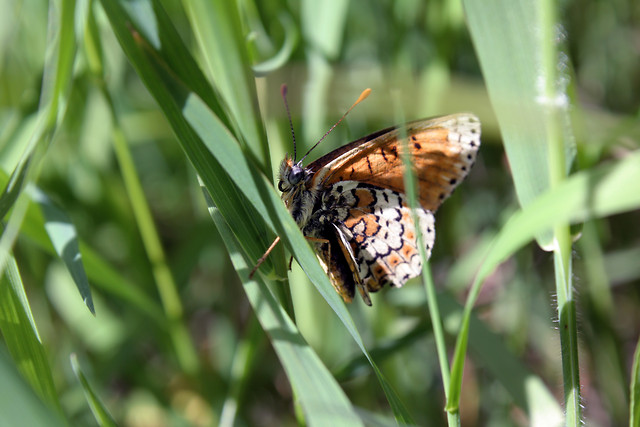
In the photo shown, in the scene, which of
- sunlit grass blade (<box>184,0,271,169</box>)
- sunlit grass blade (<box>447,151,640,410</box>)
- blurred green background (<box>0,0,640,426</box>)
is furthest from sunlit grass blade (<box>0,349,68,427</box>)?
blurred green background (<box>0,0,640,426</box>)

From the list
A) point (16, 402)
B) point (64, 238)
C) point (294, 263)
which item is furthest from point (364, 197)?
point (16, 402)

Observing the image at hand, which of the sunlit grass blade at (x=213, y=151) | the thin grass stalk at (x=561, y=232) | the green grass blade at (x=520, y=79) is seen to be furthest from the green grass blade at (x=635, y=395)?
the sunlit grass blade at (x=213, y=151)

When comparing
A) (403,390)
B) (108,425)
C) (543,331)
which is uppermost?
(108,425)

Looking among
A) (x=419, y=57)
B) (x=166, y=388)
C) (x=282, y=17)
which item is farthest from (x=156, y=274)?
(x=419, y=57)

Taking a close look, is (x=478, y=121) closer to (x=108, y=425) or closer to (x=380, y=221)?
(x=380, y=221)

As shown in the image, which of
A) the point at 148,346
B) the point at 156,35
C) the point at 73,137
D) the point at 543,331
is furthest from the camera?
the point at 148,346

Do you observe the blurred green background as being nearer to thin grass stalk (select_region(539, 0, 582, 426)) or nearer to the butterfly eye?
the butterfly eye

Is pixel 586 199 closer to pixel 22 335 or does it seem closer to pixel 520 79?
pixel 520 79
